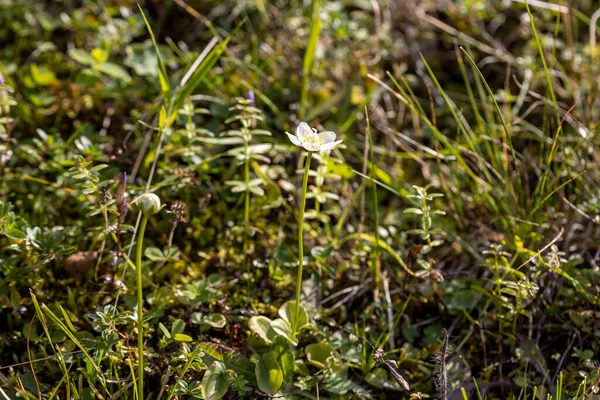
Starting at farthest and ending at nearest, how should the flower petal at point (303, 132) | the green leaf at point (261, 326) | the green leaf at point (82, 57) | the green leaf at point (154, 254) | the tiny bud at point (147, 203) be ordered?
the green leaf at point (82, 57)
the green leaf at point (154, 254)
the green leaf at point (261, 326)
the flower petal at point (303, 132)
the tiny bud at point (147, 203)

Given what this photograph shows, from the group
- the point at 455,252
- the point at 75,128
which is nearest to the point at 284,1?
the point at 75,128

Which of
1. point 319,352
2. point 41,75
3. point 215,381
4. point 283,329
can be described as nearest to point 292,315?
point 283,329

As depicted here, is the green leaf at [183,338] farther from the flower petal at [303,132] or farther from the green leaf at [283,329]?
the flower petal at [303,132]

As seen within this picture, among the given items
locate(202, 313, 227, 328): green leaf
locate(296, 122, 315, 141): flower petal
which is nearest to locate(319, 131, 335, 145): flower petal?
locate(296, 122, 315, 141): flower petal

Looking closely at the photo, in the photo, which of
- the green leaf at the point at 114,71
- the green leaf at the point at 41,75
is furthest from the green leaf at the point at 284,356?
the green leaf at the point at 41,75

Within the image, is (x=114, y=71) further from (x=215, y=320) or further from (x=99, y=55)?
(x=215, y=320)

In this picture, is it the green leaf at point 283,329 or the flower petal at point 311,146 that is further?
the green leaf at point 283,329
